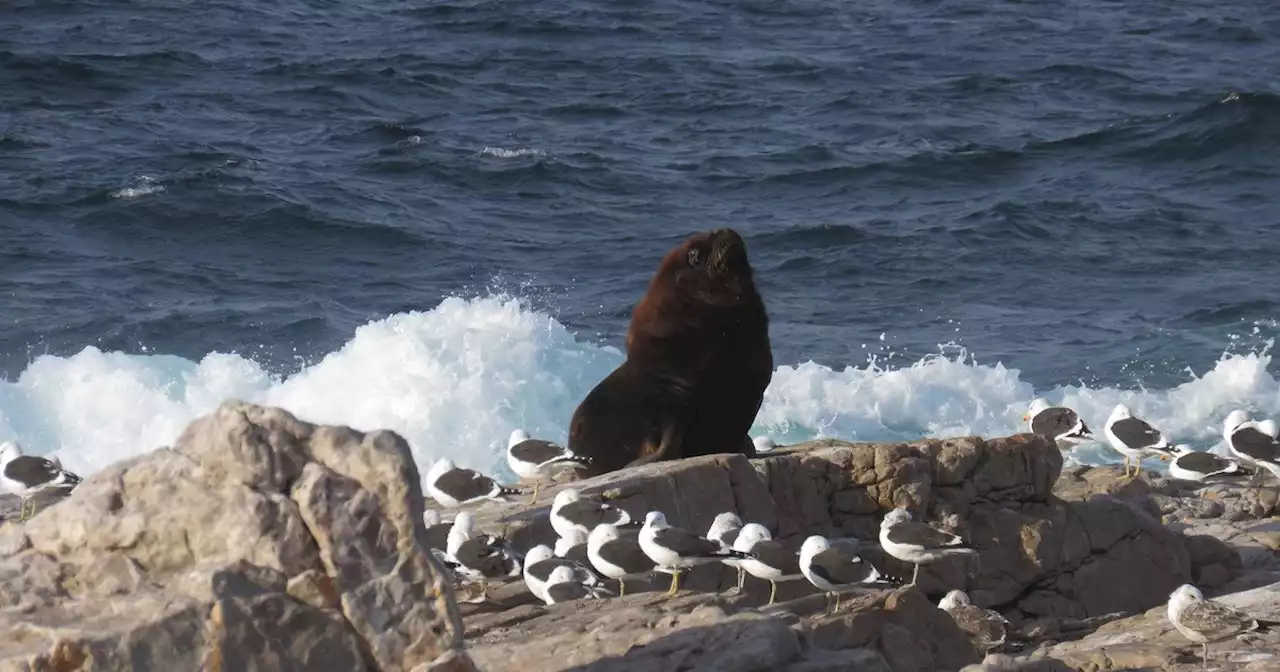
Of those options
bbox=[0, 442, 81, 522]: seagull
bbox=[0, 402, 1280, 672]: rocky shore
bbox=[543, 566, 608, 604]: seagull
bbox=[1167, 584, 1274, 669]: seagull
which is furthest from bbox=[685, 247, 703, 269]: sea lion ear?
bbox=[0, 442, 81, 522]: seagull

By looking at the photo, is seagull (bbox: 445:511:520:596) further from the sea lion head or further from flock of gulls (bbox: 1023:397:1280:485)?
flock of gulls (bbox: 1023:397:1280:485)

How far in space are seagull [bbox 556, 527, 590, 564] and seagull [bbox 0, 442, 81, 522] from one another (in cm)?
414

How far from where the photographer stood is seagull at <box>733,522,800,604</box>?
9391 millimetres

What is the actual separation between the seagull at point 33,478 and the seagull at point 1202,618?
23.0ft

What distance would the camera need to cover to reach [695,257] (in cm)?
1130

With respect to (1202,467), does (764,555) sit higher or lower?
higher

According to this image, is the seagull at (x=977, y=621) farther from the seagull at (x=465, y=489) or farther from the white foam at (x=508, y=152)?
the white foam at (x=508, y=152)

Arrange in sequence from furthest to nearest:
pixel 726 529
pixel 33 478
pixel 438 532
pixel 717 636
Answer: pixel 33 478
pixel 438 532
pixel 726 529
pixel 717 636

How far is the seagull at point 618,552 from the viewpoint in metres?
9.46

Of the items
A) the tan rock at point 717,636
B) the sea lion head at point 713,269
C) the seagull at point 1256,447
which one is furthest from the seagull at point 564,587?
the seagull at point 1256,447

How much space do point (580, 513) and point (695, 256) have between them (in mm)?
1967

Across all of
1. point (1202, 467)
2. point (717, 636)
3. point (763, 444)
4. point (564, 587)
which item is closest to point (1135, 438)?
point (1202, 467)

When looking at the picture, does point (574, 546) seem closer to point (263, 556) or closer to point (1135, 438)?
point (263, 556)

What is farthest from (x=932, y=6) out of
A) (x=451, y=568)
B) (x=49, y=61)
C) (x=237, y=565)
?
(x=237, y=565)
